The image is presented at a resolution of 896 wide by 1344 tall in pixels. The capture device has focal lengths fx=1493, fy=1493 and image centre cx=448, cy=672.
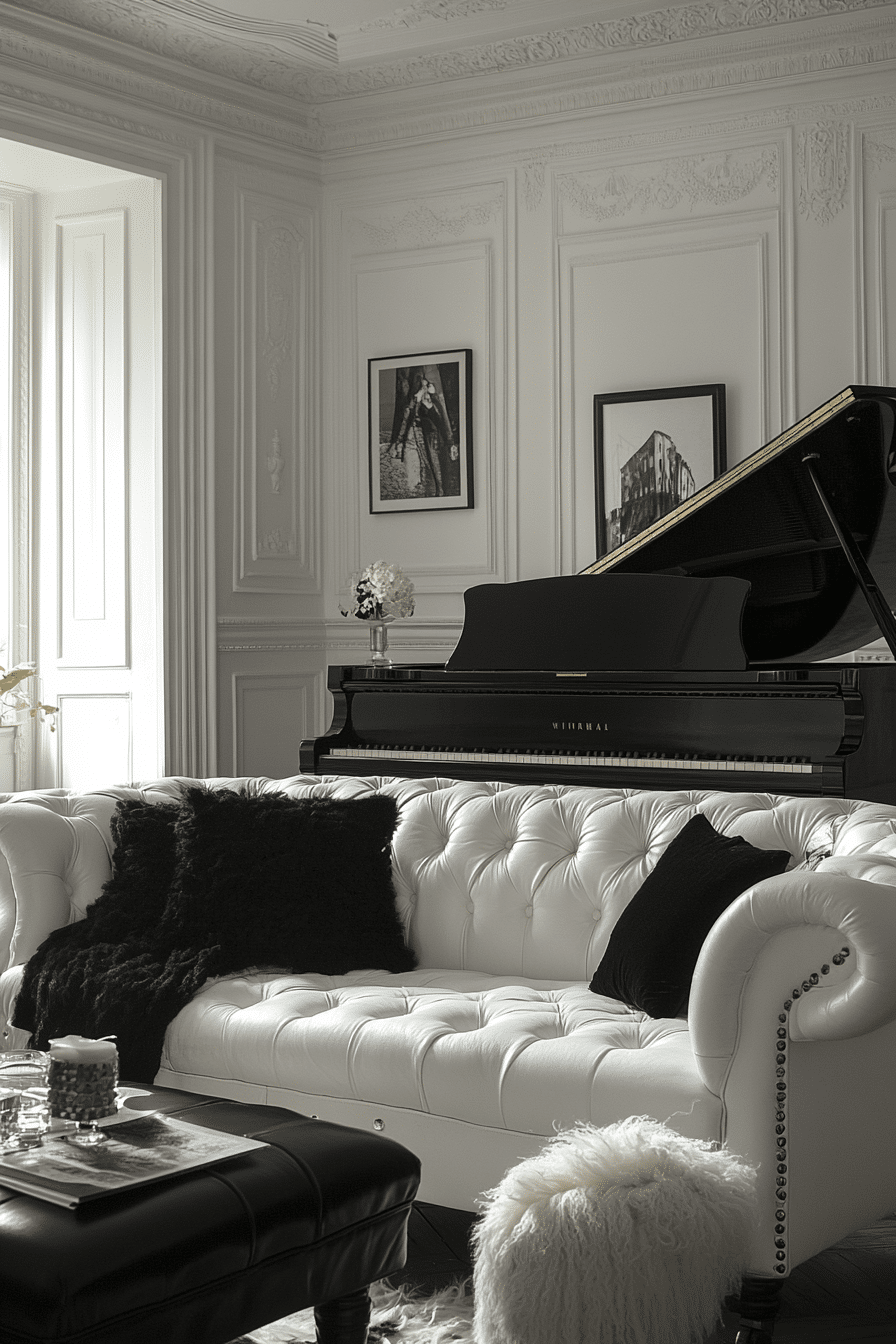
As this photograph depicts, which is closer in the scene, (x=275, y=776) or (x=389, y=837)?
(x=389, y=837)

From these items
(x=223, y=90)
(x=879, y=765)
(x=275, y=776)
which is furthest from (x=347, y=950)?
(x=223, y=90)

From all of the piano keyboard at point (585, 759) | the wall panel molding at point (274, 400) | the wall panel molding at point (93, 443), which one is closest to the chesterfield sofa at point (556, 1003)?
the piano keyboard at point (585, 759)

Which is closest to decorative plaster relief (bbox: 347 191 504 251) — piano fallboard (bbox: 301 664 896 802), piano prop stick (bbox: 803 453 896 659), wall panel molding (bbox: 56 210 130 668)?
wall panel molding (bbox: 56 210 130 668)

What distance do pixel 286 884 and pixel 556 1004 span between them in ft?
2.41

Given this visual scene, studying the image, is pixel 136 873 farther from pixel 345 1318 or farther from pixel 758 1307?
pixel 758 1307

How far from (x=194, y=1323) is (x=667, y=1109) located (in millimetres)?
899

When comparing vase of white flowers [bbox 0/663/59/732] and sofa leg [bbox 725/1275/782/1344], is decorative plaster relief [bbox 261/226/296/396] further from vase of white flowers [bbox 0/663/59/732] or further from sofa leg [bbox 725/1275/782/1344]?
sofa leg [bbox 725/1275/782/1344]

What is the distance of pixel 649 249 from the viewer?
637cm

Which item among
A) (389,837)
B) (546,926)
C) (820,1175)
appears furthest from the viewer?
(389,837)

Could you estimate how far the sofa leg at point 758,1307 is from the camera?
231 centimetres

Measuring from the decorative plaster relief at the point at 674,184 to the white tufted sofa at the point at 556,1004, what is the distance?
11.7 ft

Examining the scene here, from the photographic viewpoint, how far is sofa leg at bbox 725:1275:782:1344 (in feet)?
7.57

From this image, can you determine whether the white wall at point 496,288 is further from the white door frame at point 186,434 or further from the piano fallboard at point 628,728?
the piano fallboard at point 628,728

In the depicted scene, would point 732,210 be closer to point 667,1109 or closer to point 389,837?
point 389,837
